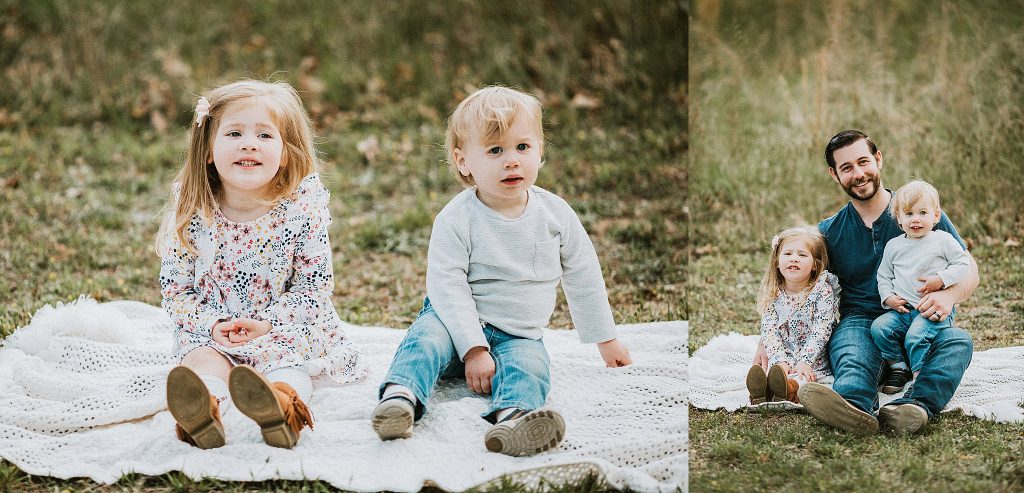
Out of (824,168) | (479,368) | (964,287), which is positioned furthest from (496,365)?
(824,168)

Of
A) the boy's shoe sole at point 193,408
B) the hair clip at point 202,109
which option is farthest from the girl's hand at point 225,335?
the hair clip at point 202,109

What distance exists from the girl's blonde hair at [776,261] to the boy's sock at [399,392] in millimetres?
1037

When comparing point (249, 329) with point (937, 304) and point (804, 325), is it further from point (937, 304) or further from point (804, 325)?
point (937, 304)

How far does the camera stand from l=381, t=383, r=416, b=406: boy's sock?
2.81 m

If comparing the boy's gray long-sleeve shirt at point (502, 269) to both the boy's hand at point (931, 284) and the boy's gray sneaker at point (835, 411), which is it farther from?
→ the boy's hand at point (931, 284)

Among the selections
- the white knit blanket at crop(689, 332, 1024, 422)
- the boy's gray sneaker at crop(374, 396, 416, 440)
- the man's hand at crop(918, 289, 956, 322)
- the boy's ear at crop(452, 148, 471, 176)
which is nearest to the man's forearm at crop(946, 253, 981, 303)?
the man's hand at crop(918, 289, 956, 322)

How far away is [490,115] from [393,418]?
844mm

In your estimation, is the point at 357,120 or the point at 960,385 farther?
the point at 357,120

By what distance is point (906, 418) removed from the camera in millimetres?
2732

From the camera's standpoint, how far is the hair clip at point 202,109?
3.08 m

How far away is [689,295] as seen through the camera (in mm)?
4039

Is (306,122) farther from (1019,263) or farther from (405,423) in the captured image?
(1019,263)

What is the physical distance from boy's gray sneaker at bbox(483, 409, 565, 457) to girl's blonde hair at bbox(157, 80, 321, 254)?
1.01m

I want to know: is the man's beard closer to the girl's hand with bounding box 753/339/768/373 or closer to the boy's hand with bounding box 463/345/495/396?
the girl's hand with bounding box 753/339/768/373
